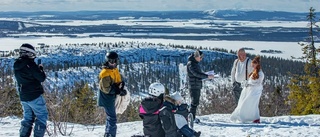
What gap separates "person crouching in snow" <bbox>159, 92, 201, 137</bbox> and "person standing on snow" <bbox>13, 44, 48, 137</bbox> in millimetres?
2084

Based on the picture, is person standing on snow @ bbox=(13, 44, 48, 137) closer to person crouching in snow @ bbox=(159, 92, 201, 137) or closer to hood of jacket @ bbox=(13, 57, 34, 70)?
hood of jacket @ bbox=(13, 57, 34, 70)

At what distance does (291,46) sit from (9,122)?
191 metres

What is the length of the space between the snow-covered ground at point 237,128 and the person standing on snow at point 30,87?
78.4 inches

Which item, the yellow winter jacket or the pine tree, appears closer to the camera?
the yellow winter jacket

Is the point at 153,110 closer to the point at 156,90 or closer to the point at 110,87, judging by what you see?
the point at 156,90

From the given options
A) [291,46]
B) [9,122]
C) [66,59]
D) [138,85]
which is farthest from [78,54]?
[9,122]

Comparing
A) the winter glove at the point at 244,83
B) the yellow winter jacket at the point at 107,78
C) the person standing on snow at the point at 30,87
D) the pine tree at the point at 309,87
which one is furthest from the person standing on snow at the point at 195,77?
the pine tree at the point at 309,87

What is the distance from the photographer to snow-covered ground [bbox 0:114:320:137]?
8547 millimetres

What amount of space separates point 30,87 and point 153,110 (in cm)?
211

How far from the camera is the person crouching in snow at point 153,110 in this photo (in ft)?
21.4

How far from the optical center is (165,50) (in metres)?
189

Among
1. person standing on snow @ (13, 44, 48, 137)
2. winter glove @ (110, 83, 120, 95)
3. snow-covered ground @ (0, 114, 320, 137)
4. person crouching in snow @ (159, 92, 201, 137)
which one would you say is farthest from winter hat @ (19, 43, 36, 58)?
snow-covered ground @ (0, 114, 320, 137)

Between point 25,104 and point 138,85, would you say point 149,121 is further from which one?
point 138,85

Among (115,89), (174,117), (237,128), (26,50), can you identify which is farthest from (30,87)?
(237,128)
